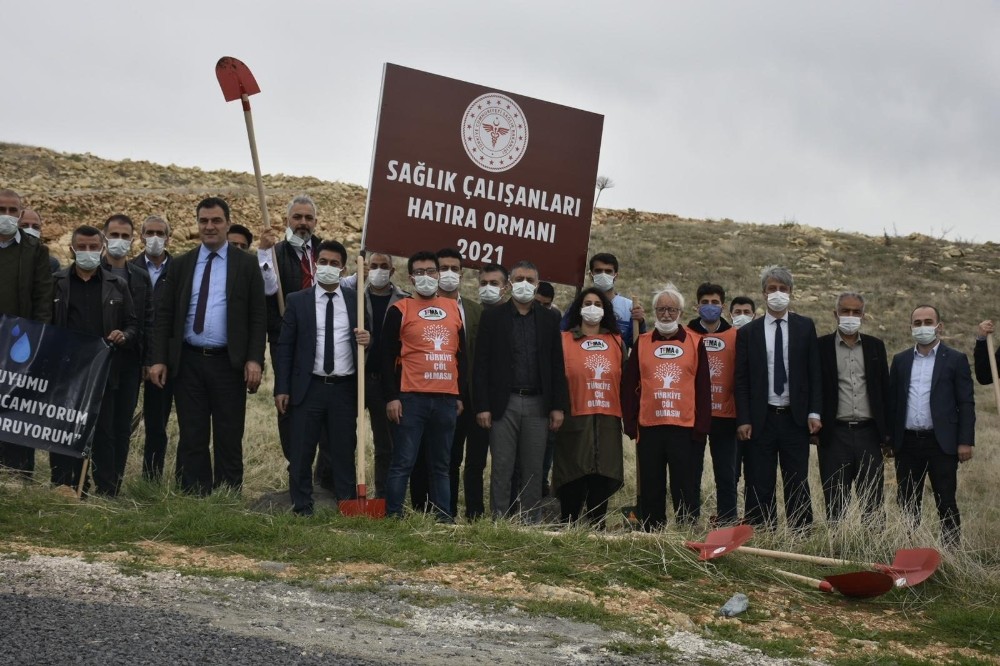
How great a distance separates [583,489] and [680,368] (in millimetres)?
1125

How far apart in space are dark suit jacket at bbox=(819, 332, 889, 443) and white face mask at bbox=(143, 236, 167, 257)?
5.13m

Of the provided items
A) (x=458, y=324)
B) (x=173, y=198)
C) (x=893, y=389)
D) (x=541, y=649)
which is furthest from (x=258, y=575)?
(x=173, y=198)

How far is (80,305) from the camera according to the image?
843cm

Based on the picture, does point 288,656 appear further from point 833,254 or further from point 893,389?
point 833,254

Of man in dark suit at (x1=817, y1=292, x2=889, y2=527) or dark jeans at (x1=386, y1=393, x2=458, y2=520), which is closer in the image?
dark jeans at (x1=386, y1=393, x2=458, y2=520)

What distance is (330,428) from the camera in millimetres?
8086

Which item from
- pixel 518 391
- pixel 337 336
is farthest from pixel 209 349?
pixel 518 391

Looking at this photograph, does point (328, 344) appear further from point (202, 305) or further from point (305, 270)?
point (305, 270)

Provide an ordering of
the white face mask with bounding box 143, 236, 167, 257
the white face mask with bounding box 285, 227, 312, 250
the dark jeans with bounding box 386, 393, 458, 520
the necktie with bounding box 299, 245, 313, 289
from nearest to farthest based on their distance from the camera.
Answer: the dark jeans with bounding box 386, 393, 458, 520 < the white face mask with bounding box 143, 236, 167, 257 < the white face mask with bounding box 285, 227, 312, 250 < the necktie with bounding box 299, 245, 313, 289

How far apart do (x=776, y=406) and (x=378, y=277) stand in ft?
10.3

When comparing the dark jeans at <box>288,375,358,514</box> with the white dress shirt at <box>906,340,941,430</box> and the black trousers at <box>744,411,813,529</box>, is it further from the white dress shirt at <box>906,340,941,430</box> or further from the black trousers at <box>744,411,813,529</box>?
the white dress shirt at <box>906,340,941,430</box>

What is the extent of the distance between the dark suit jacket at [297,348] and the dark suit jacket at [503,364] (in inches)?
45.7

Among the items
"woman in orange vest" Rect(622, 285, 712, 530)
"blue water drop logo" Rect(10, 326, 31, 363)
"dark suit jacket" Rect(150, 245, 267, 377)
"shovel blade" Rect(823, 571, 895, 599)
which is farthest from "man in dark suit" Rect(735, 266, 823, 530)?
"blue water drop logo" Rect(10, 326, 31, 363)

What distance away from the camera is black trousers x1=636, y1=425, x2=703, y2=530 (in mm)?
8219
